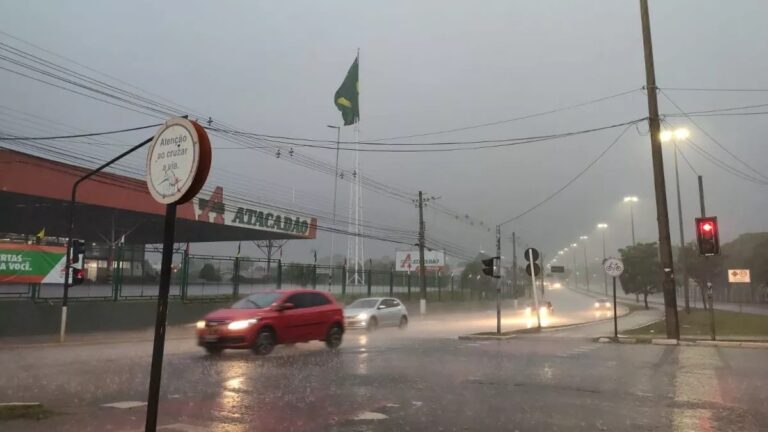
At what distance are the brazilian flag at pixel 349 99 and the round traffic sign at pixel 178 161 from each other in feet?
89.3

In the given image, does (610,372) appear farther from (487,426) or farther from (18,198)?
(18,198)

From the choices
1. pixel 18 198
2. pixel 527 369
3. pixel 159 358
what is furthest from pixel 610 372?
pixel 18 198

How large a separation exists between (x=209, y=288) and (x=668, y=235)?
1824 cm

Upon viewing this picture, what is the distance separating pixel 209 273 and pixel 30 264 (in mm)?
7619

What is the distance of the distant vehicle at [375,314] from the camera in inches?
958

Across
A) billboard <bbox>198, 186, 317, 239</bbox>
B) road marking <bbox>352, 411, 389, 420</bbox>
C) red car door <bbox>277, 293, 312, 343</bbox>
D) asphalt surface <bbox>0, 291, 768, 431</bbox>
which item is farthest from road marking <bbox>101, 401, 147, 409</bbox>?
billboard <bbox>198, 186, 317, 239</bbox>

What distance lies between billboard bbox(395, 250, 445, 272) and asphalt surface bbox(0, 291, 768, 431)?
49700 mm

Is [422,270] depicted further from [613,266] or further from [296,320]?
[296,320]

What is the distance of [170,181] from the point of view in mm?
4547

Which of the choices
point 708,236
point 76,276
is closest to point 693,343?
point 708,236

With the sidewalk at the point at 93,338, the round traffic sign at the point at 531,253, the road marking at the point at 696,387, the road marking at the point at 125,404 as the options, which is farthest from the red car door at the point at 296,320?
the round traffic sign at the point at 531,253

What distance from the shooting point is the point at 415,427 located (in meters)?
6.63

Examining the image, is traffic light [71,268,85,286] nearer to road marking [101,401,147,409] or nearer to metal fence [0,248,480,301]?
metal fence [0,248,480,301]

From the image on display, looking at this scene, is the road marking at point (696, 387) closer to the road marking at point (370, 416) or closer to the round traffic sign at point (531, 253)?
the road marking at point (370, 416)
